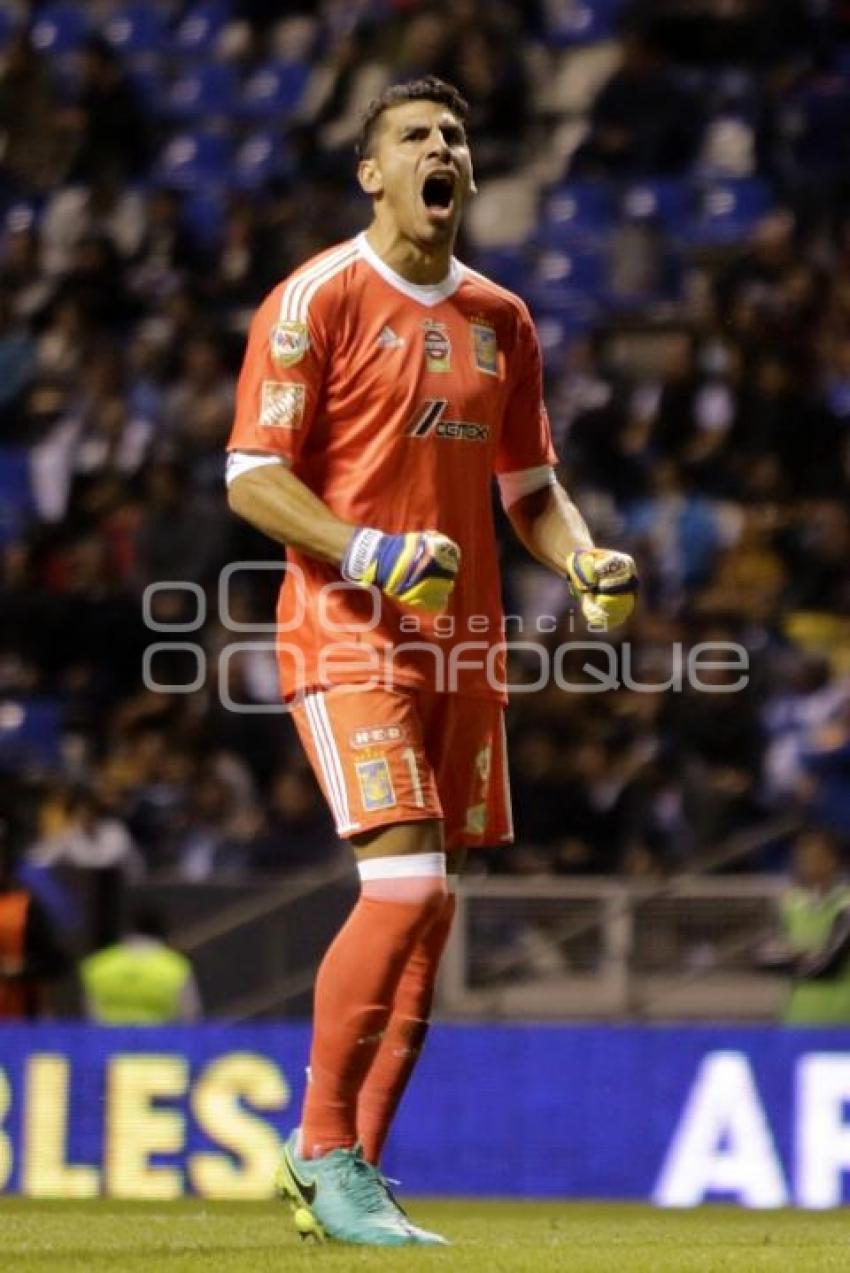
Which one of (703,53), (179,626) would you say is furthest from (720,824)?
(703,53)

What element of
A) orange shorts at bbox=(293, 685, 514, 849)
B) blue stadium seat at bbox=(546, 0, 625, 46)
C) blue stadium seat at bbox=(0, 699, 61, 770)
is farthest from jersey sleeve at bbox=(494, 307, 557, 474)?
blue stadium seat at bbox=(546, 0, 625, 46)

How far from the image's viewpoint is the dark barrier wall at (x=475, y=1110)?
1088 centimetres

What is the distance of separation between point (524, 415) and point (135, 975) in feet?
20.9

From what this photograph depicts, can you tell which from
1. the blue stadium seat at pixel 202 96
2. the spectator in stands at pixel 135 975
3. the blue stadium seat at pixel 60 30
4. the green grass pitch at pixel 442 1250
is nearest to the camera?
the green grass pitch at pixel 442 1250

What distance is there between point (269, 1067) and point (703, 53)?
799cm

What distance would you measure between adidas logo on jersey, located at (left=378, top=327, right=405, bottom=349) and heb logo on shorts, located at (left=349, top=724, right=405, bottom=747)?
887 millimetres

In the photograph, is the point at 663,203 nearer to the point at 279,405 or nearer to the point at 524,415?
the point at 524,415

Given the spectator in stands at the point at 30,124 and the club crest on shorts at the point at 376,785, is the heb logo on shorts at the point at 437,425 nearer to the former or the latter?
the club crest on shorts at the point at 376,785

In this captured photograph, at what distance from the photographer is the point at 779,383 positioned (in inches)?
551

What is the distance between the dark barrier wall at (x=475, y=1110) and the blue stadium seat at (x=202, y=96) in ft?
Result: 29.0

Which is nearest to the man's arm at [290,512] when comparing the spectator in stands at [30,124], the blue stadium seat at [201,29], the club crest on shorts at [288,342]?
the club crest on shorts at [288,342]

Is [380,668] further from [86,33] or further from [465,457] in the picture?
[86,33]

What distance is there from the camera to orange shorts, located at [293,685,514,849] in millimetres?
5949

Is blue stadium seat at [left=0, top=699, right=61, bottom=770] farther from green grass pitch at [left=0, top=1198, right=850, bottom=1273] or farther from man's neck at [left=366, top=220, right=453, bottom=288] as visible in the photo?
man's neck at [left=366, top=220, right=453, bottom=288]
